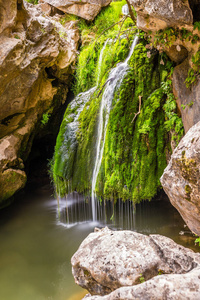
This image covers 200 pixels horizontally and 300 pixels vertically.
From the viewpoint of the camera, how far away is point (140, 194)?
4777 millimetres

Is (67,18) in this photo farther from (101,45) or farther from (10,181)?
(10,181)

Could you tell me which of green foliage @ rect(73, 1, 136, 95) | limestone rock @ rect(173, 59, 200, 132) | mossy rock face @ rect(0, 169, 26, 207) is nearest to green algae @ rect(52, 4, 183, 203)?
green foliage @ rect(73, 1, 136, 95)

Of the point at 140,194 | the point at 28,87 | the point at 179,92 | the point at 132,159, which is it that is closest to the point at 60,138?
the point at 28,87

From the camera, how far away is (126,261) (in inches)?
87.7

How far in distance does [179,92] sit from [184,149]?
2.64m

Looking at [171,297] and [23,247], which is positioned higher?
[171,297]

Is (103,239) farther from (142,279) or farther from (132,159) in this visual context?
(132,159)

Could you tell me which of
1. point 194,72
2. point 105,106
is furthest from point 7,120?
point 194,72

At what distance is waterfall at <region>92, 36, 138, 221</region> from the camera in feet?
17.7

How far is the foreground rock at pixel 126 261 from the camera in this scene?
6.95 ft

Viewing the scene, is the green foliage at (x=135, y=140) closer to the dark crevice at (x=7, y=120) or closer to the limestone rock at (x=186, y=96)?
the limestone rock at (x=186, y=96)

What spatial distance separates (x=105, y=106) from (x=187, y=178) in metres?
3.85

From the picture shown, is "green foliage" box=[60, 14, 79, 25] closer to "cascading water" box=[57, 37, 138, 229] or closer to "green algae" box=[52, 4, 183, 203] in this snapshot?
"green algae" box=[52, 4, 183, 203]

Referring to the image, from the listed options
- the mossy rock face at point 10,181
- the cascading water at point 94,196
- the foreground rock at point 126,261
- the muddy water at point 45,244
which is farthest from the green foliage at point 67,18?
the foreground rock at point 126,261
